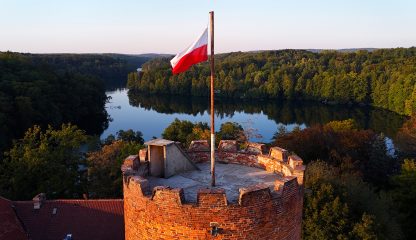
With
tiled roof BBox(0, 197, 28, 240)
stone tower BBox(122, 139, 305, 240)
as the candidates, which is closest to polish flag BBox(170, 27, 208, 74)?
stone tower BBox(122, 139, 305, 240)

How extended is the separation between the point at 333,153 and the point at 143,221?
2943 centimetres

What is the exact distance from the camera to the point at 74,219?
64.7ft

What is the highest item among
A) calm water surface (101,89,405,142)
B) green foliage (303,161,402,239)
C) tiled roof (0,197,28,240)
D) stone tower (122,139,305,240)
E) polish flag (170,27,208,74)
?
polish flag (170,27,208,74)

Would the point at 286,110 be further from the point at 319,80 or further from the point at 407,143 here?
the point at 407,143

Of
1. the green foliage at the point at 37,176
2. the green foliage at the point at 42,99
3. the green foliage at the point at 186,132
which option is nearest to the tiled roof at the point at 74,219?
the green foliage at the point at 37,176

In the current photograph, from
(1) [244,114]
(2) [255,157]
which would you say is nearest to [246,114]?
(1) [244,114]

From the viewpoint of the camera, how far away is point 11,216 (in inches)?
744

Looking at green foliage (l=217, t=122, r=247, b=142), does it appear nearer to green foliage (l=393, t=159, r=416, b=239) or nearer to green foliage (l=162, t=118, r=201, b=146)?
green foliage (l=162, t=118, r=201, b=146)

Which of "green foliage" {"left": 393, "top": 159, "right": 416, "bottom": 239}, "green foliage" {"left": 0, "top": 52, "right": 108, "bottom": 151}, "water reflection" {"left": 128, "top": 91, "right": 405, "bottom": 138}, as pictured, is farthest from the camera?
"water reflection" {"left": 128, "top": 91, "right": 405, "bottom": 138}

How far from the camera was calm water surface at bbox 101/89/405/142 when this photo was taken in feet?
231

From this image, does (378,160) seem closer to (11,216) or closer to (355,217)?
(355,217)

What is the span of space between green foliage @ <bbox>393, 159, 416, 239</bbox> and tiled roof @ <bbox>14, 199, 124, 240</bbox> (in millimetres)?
20374

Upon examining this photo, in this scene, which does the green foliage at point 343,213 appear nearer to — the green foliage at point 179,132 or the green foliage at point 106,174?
the green foliage at point 106,174

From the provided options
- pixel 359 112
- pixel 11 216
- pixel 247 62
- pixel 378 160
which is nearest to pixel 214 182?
pixel 11 216
